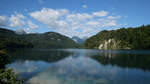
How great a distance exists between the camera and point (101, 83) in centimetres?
1775

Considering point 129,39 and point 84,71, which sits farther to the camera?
point 129,39

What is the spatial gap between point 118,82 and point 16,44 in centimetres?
19143

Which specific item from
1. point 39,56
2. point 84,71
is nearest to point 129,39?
point 39,56

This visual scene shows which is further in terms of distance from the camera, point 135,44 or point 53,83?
point 135,44

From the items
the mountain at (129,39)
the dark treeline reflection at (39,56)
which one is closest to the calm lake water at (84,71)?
the dark treeline reflection at (39,56)

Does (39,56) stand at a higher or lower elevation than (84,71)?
higher

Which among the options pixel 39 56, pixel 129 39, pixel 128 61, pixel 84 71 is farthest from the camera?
pixel 129 39

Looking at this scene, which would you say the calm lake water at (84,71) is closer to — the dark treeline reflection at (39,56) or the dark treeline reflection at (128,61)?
the dark treeline reflection at (128,61)

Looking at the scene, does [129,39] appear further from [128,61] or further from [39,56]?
[128,61]

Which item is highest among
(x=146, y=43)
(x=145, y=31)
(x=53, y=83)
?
(x=145, y=31)

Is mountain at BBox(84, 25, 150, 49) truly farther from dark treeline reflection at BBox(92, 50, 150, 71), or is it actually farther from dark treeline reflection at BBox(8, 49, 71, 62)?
dark treeline reflection at BBox(92, 50, 150, 71)

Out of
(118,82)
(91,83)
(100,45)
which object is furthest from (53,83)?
(100,45)

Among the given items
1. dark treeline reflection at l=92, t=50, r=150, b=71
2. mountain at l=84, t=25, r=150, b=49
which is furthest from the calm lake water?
mountain at l=84, t=25, r=150, b=49

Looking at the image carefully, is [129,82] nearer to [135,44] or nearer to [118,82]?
[118,82]
